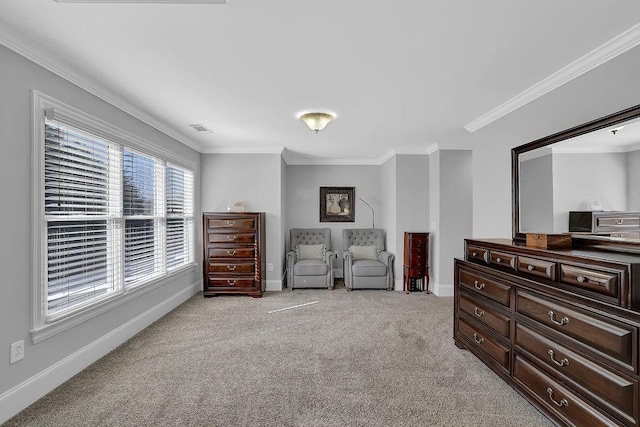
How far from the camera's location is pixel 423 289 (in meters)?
5.44

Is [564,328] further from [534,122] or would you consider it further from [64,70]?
[64,70]

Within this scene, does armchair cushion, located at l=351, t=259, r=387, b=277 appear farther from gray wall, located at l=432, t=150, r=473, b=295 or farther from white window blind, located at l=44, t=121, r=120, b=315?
white window blind, located at l=44, t=121, r=120, b=315

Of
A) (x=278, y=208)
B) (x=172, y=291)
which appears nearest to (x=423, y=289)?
(x=278, y=208)

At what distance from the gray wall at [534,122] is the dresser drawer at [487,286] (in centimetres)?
76

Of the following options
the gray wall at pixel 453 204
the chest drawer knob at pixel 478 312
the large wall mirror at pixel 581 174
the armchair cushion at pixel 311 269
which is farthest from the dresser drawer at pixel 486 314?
the armchair cushion at pixel 311 269

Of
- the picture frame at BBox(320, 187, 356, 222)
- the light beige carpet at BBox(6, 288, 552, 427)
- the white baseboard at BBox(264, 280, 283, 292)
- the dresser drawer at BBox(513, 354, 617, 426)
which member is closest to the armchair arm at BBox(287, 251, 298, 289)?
the white baseboard at BBox(264, 280, 283, 292)

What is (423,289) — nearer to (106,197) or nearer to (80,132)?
(106,197)

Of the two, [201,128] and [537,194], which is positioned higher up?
[201,128]

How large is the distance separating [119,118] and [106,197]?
0.81 m

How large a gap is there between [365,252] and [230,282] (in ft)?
7.94

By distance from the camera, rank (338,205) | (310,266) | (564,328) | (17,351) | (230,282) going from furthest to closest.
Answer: (338,205), (310,266), (230,282), (17,351), (564,328)

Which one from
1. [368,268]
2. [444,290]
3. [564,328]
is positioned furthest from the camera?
[368,268]

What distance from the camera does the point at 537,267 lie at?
213cm

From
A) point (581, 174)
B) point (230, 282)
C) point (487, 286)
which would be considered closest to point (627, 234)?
point (581, 174)
